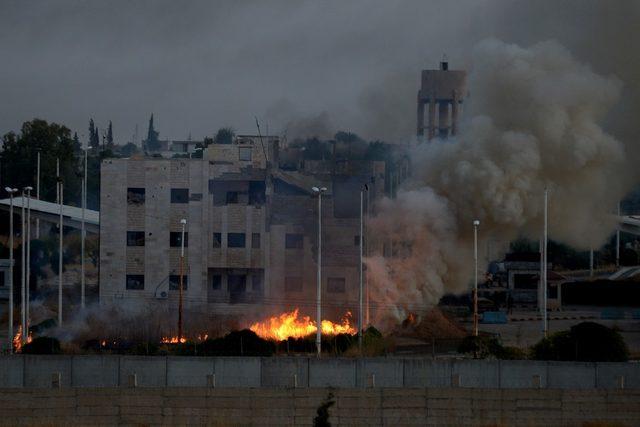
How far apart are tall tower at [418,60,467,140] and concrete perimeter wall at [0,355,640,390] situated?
147 feet

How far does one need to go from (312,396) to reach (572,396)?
25.8ft

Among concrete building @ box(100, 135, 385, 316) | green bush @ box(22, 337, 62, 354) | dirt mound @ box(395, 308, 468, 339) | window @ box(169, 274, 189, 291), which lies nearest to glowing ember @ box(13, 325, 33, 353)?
green bush @ box(22, 337, 62, 354)

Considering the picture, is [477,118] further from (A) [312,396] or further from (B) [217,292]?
(A) [312,396]

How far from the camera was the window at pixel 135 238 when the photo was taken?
67.6 metres

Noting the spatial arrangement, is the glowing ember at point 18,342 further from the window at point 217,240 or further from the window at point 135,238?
the window at point 217,240

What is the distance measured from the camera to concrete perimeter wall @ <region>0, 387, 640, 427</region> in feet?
117

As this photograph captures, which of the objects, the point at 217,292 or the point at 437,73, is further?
the point at 437,73

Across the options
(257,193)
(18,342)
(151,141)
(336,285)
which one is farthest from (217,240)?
(151,141)

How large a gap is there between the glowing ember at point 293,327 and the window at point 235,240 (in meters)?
6.97

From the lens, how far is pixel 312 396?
36.6 m

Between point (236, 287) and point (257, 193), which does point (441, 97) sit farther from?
point (236, 287)

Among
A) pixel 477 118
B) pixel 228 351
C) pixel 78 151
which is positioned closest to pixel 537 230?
pixel 477 118

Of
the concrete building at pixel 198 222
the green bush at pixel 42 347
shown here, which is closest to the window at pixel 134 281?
the concrete building at pixel 198 222

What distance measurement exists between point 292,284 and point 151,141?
255 ft
